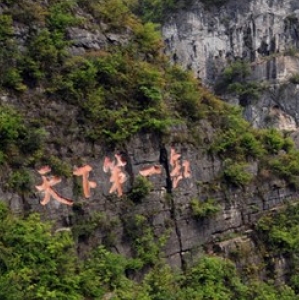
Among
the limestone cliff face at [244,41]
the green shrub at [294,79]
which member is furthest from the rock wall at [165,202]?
the limestone cliff face at [244,41]

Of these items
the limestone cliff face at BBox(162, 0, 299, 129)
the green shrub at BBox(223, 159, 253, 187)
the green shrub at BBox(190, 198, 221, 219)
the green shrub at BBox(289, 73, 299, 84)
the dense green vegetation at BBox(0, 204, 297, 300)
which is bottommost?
the dense green vegetation at BBox(0, 204, 297, 300)

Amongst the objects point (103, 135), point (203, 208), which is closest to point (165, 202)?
point (203, 208)

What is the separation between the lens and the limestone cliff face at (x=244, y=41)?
22.1 meters

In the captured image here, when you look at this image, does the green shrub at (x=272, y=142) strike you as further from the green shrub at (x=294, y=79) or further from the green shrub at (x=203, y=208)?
the green shrub at (x=294, y=79)

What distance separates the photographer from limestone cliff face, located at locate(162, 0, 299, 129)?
72.6 ft

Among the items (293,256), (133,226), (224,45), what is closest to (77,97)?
(133,226)

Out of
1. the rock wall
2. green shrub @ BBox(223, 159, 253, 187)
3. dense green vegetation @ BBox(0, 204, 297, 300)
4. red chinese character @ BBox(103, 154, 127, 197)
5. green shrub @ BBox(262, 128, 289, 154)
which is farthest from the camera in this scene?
green shrub @ BBox(262, 128, 289, 154)

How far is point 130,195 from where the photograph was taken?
8.91 m

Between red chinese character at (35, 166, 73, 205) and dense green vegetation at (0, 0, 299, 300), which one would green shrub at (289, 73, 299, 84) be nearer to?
dense green vegetation at (0, 0, 299, 300)

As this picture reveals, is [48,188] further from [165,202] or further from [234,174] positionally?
[234,174]

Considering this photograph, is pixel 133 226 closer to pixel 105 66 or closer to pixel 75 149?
pixel 75 149

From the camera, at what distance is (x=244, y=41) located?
2336cm

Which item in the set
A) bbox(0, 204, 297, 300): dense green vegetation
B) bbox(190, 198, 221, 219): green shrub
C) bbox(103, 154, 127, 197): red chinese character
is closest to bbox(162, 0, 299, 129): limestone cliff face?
bbox(190, 198, 221, 219): green shrub

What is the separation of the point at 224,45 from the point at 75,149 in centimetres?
1665
